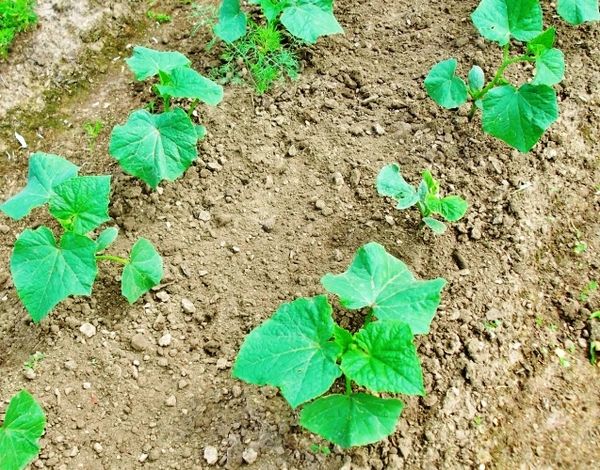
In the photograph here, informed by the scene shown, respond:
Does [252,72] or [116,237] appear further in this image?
[252,72]

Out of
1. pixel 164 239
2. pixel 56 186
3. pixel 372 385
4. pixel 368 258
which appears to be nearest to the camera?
pixel 372 385

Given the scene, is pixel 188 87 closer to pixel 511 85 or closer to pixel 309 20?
pixel 309 20

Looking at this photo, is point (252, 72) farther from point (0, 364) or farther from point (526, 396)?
point (526, 396)

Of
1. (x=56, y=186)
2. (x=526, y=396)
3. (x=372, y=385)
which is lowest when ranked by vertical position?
(x=526, y=396)

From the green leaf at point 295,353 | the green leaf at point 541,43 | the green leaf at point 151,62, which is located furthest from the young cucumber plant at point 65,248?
the green leaf at point 541,43

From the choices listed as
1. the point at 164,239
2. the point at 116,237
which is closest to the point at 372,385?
the point at 164,239

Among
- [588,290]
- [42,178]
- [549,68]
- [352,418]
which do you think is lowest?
[588,290]

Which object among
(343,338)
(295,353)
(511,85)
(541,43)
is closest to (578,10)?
(541,43)
